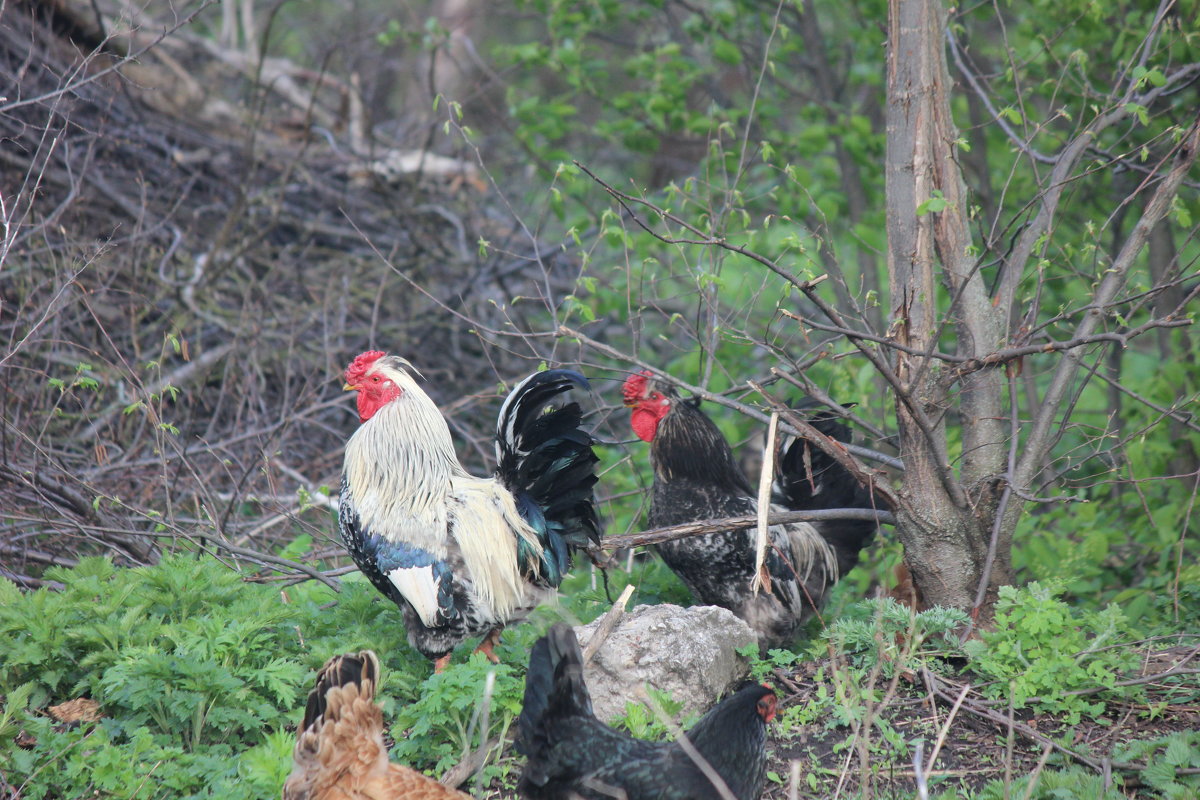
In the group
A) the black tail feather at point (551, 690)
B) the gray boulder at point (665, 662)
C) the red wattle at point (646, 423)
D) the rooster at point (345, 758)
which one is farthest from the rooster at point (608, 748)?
the red wattle at point (646, 423)

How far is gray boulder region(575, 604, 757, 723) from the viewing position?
4.56 m

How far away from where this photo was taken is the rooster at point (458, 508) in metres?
4.66

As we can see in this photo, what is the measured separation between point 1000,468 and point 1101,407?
6.12m

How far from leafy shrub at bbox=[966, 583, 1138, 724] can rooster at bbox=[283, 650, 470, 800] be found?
254 centimetres

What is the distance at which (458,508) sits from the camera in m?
4.83

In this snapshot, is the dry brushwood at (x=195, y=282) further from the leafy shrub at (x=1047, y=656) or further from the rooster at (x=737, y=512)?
the leafy shrub at (x=1047, y=656)

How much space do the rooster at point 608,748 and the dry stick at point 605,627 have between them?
2.26 feet

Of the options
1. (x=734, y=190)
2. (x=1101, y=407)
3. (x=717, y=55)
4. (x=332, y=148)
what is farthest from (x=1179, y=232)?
(x=332, y=148)

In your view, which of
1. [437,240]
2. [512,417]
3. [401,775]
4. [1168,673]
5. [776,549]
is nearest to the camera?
[401,775]

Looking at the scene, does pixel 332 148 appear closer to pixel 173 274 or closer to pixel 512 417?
pixel 173 274

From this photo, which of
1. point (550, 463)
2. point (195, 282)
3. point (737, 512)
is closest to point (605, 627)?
point (550, 463)

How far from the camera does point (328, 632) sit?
505cm

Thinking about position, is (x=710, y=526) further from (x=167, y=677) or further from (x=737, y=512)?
(x=167, y=677)

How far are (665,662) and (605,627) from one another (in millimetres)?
321
